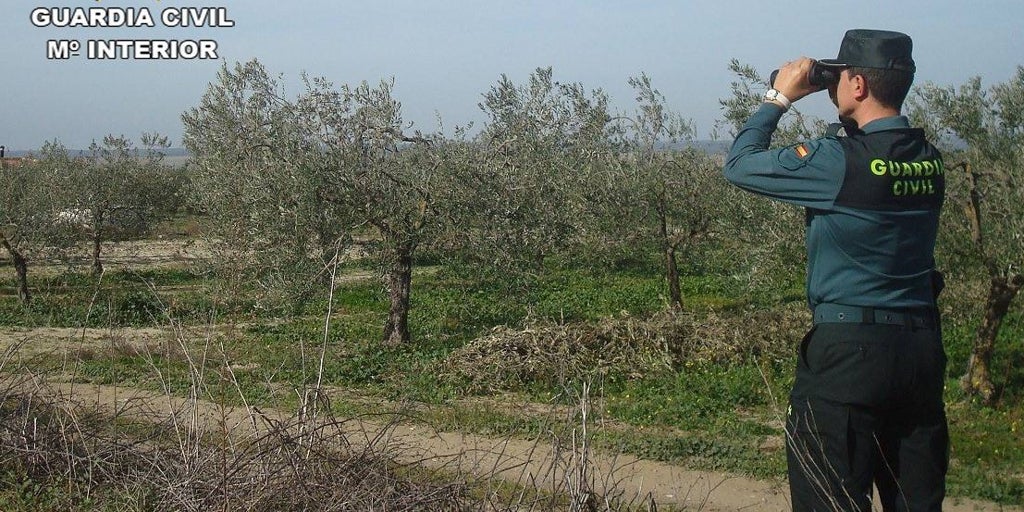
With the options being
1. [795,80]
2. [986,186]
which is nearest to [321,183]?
[986,186]

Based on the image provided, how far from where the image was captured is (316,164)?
1095cm

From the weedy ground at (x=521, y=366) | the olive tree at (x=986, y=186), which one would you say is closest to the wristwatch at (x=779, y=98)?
the weedy ground at (x=521, y=366)

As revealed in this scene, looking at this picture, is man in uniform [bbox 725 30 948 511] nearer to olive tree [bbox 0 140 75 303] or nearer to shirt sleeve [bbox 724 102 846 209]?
shirt sleeve [bbox 724 102 846 209]

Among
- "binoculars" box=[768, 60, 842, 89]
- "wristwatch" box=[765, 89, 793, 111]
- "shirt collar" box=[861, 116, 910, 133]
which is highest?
"binoculars" box=[768, 60, 842, 89]

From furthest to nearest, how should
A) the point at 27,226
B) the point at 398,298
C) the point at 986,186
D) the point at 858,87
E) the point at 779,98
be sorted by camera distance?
1. the point at 27,226
2. the point at 398,298
3. the point at 986,186
4. the point at 779,98
5. the point at 858,87

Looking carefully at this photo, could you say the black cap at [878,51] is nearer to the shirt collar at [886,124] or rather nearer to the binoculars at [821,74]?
the binoculars at [821,74]

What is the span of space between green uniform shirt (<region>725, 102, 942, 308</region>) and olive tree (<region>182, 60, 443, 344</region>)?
810 cm

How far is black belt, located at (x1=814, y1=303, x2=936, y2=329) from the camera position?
274 centimetres

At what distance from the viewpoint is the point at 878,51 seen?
2.77 metres

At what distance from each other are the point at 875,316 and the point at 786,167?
48cm

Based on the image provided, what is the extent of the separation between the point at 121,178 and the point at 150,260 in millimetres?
3560

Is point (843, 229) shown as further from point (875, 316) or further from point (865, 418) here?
point (865, 418)

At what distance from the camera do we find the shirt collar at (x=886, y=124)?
284 cm

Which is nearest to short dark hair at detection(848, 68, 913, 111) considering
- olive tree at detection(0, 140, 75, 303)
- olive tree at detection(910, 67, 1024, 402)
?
olive tree at detection(910, 67, 1024, 402)
